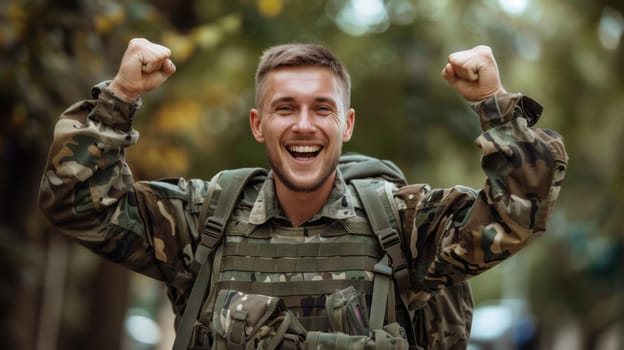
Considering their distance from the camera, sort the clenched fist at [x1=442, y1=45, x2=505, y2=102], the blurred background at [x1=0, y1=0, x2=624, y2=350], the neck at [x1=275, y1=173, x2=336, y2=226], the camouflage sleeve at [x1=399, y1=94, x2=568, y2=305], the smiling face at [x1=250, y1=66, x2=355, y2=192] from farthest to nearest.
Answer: the blurred background at [x1=0, y1=0, x2=624, y2=350] → the neck at [x1=275, y1=173, x2=336, y2=226] → the smiling face at [x1=250, y1=66, x2=355, y2=192] → the clenched fist at [x1=442, y1=45, x2=505, y2=102] → the camouflage sleeve at [x1=399, y1=94, x2=568, y2=305]

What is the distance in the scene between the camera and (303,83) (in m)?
4.90

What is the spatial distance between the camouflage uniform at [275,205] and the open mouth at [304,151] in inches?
9.0

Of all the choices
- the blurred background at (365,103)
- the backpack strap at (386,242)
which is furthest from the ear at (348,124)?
the blurred background at (365,103)

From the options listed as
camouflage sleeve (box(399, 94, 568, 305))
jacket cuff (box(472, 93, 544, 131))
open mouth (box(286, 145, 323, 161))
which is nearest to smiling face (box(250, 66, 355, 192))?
open mouth (box(286, 145, 323, 161))

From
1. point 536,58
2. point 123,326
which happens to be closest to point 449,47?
point 536,58

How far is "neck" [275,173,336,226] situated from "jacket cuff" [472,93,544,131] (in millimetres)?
793

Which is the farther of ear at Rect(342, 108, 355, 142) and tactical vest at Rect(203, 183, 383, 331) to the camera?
ear at Rect(342, 108, 355, 142)

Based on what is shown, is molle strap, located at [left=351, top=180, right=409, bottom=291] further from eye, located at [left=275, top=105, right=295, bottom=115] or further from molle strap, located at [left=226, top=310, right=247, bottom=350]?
molle strap, located at [left=226, top=310, right=247, bottom=350]

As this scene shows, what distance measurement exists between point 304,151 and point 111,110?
0.82m

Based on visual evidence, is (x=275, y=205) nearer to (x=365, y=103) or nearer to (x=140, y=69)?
(x=140, y=69)

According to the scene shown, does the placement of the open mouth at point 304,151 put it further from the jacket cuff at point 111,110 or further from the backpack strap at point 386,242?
the jacket cuff at point 111,110

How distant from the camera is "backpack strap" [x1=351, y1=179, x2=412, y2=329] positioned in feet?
15.6

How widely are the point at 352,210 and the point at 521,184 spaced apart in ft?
2.71

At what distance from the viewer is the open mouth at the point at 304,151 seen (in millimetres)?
4879
